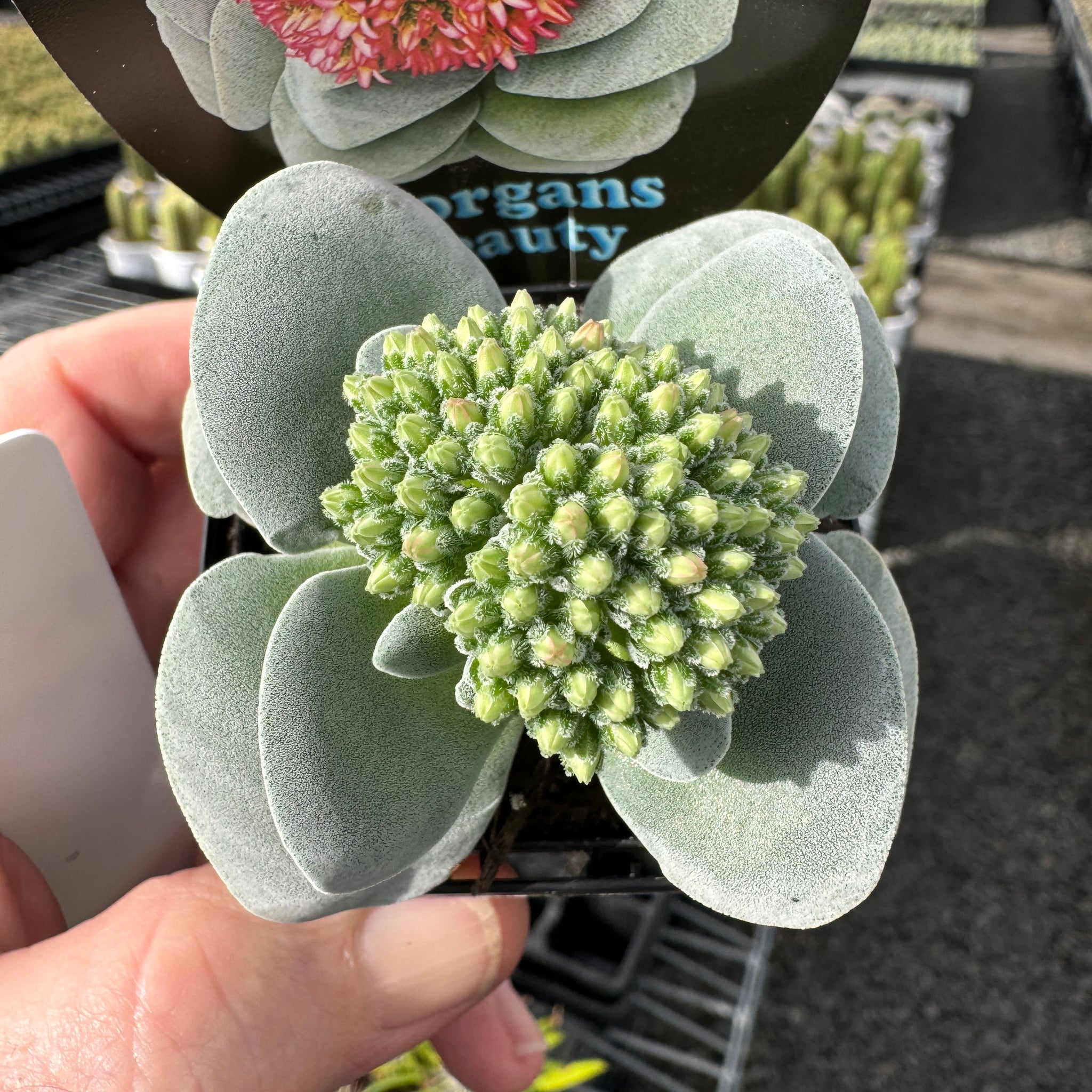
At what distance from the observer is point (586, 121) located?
27.4 inches

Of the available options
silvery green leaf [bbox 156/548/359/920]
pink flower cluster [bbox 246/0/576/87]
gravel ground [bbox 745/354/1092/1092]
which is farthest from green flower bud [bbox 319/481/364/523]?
gravel ground [bbox 745/354/1092/1092]

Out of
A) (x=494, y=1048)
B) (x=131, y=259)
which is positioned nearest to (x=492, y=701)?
(x=494, y=1048)

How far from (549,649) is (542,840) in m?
0.28

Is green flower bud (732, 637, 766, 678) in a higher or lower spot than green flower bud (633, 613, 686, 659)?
lower

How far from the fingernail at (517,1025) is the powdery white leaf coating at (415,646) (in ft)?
2.30

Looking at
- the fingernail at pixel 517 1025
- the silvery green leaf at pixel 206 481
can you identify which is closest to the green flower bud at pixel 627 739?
the silvery green leaf at pixel 206 481

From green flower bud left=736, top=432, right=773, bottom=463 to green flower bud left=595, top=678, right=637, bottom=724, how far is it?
0.48ft

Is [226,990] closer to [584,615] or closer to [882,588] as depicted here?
[584,615]

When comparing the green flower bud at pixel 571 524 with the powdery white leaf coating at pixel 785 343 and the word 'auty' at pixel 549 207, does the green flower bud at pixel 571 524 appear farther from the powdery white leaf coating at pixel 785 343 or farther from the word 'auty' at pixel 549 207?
the word 'auty' at pixel 549 207

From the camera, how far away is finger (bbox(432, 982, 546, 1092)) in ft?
3.60

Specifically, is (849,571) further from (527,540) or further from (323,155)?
(323,155)

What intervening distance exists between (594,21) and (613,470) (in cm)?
36

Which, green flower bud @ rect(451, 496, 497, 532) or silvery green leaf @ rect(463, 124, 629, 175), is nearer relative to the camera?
green flower bud @ rect(451, 496, 497, 532)

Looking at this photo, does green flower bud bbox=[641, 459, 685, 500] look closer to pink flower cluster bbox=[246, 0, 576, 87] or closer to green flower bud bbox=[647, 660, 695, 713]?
green flower bud bbox=[647, 660, 695, 713]
